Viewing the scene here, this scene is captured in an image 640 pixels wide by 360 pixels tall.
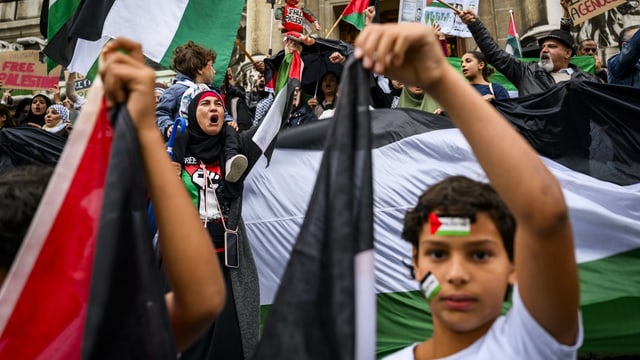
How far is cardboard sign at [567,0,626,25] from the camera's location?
256 inches

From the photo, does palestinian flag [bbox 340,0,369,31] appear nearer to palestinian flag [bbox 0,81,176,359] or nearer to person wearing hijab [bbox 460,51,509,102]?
person wearing hijab [bbox 460,51,509,102]

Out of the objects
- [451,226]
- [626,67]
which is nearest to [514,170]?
[451,226]

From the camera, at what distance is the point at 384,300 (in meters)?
3.74

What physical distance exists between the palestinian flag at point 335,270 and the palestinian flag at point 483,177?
84.7 inches

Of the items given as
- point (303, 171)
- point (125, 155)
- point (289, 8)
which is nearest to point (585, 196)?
point (303, 171)

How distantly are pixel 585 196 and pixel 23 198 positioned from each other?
3185 mm

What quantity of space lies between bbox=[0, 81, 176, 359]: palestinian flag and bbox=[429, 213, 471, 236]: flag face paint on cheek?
667 mm

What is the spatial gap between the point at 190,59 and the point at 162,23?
3.14ft

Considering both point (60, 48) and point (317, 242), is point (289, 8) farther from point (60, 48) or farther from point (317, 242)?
point (317, 242)

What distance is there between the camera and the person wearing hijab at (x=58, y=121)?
6715 mm

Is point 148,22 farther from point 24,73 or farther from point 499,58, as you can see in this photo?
point 24,73

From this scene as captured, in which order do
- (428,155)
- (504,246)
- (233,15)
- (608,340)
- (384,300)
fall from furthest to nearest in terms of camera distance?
(233,15) < (428,155) < (384,300) < (608,340) < (504,246)

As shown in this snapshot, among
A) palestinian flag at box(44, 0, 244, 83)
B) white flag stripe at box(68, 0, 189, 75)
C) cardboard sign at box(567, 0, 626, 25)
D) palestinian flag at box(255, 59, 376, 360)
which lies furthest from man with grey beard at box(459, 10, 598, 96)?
palestinian flag at box(255, 59, 376, 360)

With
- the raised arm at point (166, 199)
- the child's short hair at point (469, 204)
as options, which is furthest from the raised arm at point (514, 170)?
the raised arm at point (166, 199)
